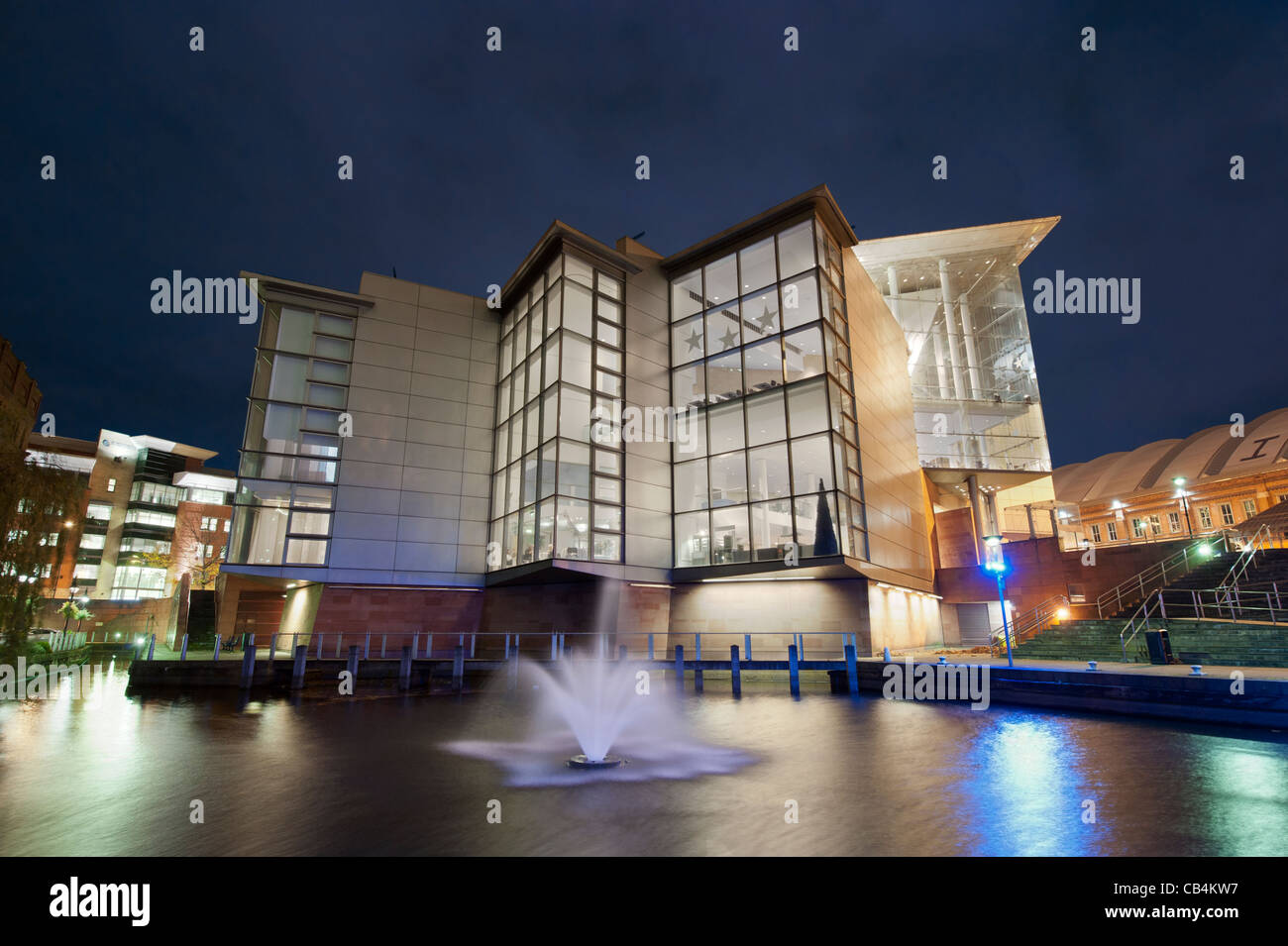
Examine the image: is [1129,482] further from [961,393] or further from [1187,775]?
[1187,775]

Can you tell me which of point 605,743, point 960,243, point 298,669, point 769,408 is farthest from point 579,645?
point 960,243

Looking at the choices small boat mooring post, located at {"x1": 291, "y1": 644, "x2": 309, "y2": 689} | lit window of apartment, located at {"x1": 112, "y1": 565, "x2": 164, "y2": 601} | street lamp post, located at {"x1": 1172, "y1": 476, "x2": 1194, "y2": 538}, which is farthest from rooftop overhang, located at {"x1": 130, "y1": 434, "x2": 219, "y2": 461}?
street lamp post, located at {"x1": 1172, "y1": 476, "x2": 1194, "y2": 538}

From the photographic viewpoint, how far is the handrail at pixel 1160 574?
28.6 m

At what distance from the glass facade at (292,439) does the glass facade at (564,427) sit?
8759 mm

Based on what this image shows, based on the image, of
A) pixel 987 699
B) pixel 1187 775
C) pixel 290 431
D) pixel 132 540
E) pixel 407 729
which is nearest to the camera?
pixel 1187 775

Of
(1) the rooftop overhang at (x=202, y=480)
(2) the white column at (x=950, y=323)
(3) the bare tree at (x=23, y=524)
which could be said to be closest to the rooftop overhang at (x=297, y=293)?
(3) the bare tree at (x=23, y=524)

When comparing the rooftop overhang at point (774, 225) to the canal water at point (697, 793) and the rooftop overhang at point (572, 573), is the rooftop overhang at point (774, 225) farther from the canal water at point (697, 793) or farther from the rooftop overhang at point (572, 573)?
the canal water at point (697, 793)

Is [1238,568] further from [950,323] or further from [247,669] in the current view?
[247,669]

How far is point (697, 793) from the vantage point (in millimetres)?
7738

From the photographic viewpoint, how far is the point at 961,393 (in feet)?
140

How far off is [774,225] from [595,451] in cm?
1453

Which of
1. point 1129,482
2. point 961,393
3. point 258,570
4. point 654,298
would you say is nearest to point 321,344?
point 258,570

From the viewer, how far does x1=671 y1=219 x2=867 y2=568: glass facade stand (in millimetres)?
26078
